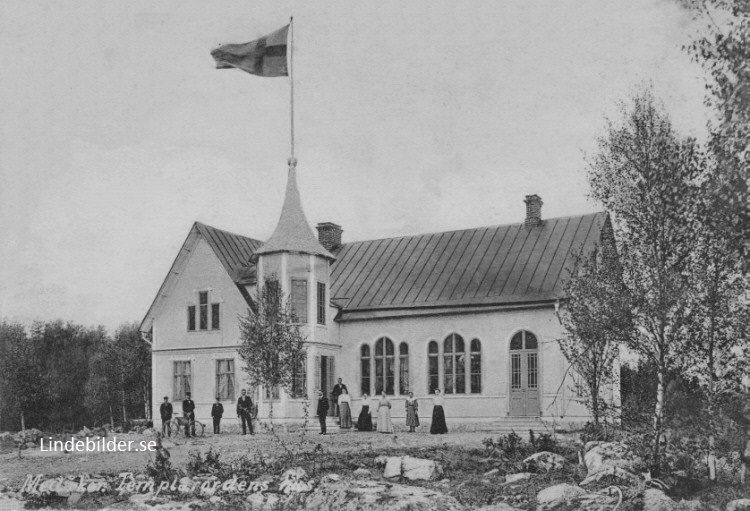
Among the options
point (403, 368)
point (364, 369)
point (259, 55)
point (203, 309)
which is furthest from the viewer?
point (203, 309)

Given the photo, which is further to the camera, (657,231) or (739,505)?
(657,231)

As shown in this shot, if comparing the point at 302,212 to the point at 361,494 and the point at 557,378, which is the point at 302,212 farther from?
the point at 361,494

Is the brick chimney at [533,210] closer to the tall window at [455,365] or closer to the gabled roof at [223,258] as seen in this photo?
the tall window at [455,365]

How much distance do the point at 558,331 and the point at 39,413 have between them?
39520mm

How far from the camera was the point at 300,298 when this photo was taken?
1132 inches

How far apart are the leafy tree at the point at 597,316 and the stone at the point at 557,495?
2637 millimetres

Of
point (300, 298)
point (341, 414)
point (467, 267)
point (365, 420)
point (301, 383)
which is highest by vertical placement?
point (467, 267)

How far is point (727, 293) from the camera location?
49.3 feet

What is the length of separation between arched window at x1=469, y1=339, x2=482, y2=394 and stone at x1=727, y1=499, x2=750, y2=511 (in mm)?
16104

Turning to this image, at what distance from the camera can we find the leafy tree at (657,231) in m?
14.6

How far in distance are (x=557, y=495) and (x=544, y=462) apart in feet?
9.27

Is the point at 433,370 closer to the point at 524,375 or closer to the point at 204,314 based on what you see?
the point at 524,375

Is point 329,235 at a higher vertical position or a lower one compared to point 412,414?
higher

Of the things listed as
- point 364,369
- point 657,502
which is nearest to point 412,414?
point 364,369
